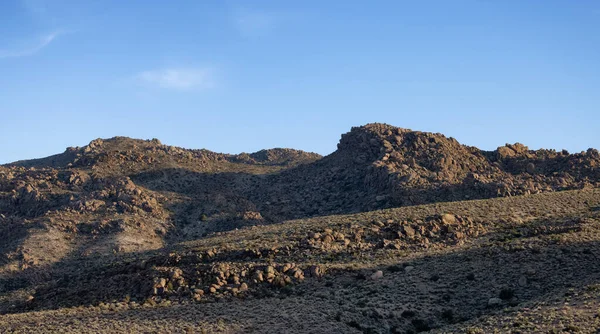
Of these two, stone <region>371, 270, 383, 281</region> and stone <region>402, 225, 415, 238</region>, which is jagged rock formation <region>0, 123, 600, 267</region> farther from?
stone <region>371, 270, 383, 281</region>

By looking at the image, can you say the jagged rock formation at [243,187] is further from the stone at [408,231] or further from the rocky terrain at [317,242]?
the stone at [408,231]

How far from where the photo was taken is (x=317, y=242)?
53188mm

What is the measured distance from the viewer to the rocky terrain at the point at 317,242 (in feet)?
132

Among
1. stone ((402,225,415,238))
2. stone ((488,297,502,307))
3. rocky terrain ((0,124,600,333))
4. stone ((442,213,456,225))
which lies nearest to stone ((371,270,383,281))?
rocky terrain ((0,124,600,333))

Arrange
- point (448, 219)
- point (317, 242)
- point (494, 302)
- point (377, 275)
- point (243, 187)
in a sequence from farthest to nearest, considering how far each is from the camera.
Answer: point (243, 187)
point (448, 219)
point (317, 242)
point (377, 275)
point (494, 302)

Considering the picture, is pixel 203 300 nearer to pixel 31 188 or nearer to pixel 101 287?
pixel 101 287

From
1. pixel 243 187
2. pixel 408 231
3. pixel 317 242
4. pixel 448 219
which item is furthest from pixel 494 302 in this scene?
pixel 243 187

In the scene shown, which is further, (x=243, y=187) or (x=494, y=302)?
(x=243, y=187)

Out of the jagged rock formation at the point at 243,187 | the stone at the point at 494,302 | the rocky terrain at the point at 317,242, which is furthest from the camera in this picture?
the jagged rock formation at the point at 243,187

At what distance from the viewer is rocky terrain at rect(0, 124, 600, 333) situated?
4016 cm

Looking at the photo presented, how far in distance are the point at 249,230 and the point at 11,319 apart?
26.8m

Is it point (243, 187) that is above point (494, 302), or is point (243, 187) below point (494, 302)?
above

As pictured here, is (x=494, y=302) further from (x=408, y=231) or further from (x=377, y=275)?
(x=408, y=231)

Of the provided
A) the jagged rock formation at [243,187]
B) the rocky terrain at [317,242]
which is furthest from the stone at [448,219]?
the jagged rock formation at [243,187]
